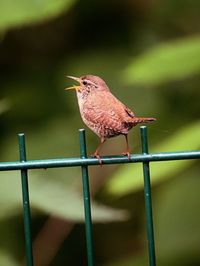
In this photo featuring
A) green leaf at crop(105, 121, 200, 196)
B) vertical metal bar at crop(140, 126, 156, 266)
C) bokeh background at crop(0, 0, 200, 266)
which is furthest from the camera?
bokeh background at crop(0, 0, 200, 266)

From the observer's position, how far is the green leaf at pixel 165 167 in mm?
2584

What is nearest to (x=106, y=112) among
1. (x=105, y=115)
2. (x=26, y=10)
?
(x=105, y=115)

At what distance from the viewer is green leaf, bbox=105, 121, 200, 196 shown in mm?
2584

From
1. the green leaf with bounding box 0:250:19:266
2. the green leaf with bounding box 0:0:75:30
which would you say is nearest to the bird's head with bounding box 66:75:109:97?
the green leaf with bounding box 0:0:75:30

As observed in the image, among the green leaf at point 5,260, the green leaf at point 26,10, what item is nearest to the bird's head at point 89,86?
the green leaf at point 26,10

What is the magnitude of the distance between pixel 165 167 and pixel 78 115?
5.15ft

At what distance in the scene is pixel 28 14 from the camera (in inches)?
124

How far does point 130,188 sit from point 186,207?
1229mm

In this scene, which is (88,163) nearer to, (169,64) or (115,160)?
(115,160)

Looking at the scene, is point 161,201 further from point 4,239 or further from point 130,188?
point 130,188

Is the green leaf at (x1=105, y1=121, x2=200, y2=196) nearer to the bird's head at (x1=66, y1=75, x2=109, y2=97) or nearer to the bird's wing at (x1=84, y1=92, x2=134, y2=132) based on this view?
the bird's wing at (x1=84, y1=92, x2=134, y2=132)

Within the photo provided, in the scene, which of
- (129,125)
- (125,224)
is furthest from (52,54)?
(129,125)

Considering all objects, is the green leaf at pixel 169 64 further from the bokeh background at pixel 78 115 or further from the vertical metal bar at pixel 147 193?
the vertical metal bar at pixel 147 193

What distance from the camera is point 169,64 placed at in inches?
113
